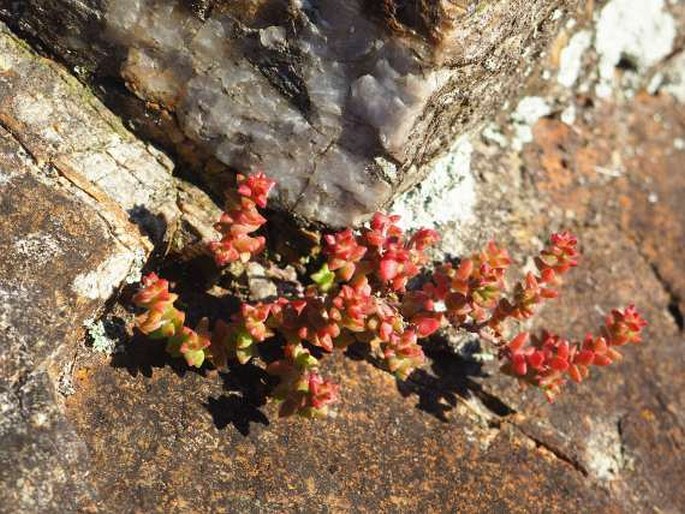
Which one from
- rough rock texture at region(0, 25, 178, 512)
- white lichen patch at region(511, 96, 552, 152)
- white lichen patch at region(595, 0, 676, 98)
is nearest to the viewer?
rough rock texture at region(0, 25, 178, 512)

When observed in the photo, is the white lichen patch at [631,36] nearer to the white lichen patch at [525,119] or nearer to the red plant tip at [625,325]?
the white lichen patch at [525,119]

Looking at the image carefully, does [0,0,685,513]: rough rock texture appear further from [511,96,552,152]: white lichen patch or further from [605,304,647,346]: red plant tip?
[605,304,647,346]: red plant tip

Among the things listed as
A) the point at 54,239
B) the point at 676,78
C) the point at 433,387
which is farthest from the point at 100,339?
the point at 676,78

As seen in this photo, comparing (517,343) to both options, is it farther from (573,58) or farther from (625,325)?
(573,58)

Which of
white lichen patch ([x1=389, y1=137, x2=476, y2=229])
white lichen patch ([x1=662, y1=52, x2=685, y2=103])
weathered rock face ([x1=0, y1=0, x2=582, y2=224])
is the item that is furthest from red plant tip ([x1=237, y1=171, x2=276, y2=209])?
white lichen patch ([x1=662, y1=52, x2=685, y2=103])

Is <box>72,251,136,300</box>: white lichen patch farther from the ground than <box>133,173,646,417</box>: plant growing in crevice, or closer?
closer

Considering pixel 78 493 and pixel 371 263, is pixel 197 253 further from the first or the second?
pixel 78 493
